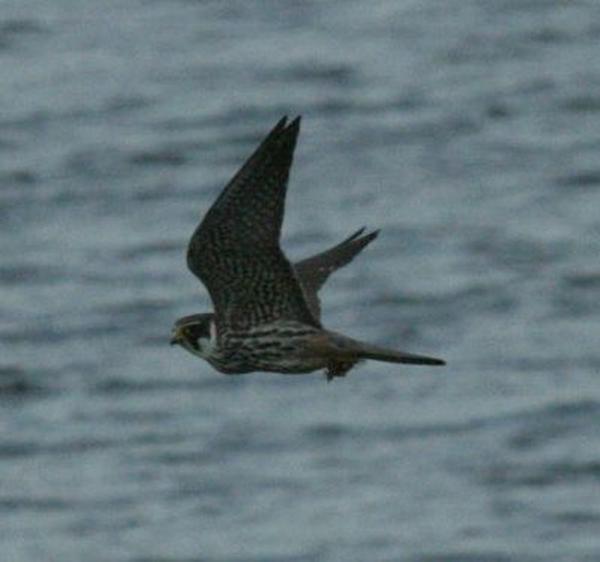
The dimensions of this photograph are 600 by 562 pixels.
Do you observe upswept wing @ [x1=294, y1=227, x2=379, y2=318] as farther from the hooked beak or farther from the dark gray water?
the dark gray water

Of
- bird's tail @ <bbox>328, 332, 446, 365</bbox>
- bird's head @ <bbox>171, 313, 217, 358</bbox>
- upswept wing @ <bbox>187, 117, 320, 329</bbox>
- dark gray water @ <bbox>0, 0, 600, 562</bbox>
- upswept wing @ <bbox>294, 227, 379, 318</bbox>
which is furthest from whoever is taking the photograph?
dark gray water @ <bbox>0, 0, 600, 562</bbox>

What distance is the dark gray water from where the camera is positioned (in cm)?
2992

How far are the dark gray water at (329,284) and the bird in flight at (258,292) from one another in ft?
60.5

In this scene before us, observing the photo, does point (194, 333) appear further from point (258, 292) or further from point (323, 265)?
point (323, 265)

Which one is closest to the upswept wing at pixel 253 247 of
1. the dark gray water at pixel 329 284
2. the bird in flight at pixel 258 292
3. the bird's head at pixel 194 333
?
the bird in flight at pixel 258 292

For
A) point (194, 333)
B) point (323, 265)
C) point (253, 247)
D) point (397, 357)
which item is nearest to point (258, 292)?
point (253, 247)

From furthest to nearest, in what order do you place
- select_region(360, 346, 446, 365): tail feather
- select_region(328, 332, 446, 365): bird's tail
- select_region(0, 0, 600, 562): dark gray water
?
select_region(0, 0, 600, 562): dark gray water → select_region(328, 332, 446, 365): bird's tail → select_region(360, 346, 446, 365): tail feather

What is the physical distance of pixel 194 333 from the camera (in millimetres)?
9969

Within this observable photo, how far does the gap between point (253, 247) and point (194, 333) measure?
2.37 feet

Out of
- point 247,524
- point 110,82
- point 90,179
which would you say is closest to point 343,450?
point 247,524

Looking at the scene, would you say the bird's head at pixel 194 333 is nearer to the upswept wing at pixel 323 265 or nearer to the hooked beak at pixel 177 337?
the hooked beak at pixel 177 337

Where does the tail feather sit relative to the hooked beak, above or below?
below

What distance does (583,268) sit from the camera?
114ft

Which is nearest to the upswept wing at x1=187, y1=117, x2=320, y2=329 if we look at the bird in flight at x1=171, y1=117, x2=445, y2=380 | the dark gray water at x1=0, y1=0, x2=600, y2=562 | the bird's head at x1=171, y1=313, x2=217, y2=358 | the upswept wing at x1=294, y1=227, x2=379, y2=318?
the bird in flight at x1=171, y1=117, x2=445, y2=380
